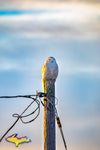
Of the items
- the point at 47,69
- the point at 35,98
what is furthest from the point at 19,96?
the point at 47,69

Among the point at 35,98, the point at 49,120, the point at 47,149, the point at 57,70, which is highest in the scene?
the point at 57,70

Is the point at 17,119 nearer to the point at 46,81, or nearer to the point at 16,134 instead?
the point at 16,134

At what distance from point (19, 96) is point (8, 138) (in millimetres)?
1262

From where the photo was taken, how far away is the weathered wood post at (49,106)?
10.6 metres

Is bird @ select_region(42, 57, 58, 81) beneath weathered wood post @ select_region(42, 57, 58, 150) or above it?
above

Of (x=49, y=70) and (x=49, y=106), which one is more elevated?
(x=49, y=70)

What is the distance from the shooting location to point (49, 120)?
1064 cm

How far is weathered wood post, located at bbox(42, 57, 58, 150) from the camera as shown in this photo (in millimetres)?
10618

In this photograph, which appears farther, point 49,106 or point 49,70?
point 49,70

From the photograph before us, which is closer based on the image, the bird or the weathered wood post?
the weathered wood post

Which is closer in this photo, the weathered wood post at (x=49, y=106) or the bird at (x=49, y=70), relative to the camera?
the weathered wood post at (x=49, y=106)

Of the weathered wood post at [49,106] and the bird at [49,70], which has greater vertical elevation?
the bird at [49,70]

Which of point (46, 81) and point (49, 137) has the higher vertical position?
point (46, 81)

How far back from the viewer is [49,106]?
35.1ft
